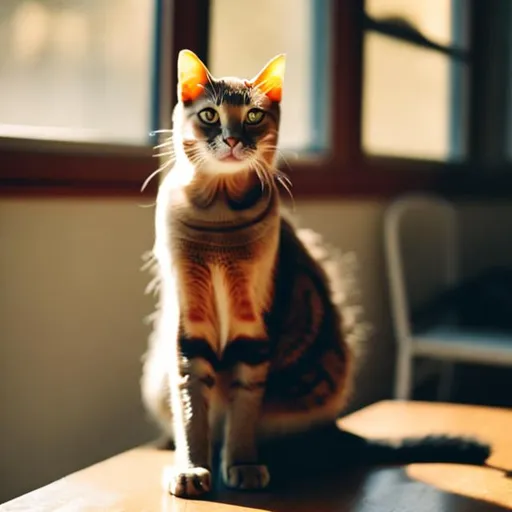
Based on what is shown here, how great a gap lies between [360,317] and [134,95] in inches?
41.0

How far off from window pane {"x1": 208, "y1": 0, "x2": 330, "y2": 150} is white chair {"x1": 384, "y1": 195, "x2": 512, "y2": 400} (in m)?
0.37

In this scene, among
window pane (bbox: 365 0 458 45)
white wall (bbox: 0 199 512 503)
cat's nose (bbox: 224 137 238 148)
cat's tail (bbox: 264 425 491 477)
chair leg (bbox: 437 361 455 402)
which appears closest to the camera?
cat's nose (bbox: 224 137 238 148)

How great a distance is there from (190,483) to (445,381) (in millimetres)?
1790

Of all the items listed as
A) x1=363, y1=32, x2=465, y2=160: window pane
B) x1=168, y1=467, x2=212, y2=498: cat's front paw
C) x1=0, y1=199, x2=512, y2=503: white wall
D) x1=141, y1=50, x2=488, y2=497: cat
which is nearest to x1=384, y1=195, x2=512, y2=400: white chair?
x1=363, y1=32, x2=465, y2=160: window pane

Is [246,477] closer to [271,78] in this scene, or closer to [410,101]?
[271,78]

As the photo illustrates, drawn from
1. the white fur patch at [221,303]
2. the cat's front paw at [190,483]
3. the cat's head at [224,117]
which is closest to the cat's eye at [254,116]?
the cat's head at [224,117]

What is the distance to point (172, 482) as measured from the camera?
970mm

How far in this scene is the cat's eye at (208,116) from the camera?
921mm

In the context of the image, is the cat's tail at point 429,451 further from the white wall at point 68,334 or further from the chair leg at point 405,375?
the chair leg at point 405,375

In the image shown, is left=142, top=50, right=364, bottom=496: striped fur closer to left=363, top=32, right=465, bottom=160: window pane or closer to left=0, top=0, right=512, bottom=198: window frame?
left=0, top=0, right=512, bottom=198: window frame

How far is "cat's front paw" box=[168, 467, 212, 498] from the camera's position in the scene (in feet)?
3.16

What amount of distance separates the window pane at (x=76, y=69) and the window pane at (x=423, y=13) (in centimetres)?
95

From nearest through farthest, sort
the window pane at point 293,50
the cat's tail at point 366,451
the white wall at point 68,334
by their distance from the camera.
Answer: the cat's tail at point 366,451
the white wall at point 68,334
the window pane at point 293,50

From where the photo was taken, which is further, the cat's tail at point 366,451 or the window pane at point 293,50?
the window pane at point 293,50
